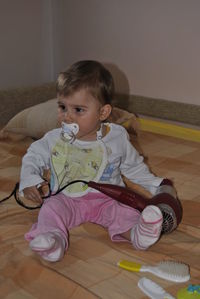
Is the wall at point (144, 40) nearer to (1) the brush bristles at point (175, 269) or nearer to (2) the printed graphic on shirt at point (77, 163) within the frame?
(2) the printed graphic on shirt at point (77, 163)

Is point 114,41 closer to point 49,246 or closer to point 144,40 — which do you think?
point 144,40

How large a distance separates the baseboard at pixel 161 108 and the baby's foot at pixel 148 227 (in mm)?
1392

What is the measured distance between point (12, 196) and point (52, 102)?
789 millimetres

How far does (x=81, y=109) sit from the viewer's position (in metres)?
1.18

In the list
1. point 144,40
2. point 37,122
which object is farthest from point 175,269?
point 144,40

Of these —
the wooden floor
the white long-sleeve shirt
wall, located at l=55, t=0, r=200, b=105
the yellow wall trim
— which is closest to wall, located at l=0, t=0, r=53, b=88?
wall, located at l=55, t=0, r=200, b=105

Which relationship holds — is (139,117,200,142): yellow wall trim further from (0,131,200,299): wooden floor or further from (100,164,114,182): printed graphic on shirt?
(100,164,114,182): printed graphic on shirt

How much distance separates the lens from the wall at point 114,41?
2311 mm

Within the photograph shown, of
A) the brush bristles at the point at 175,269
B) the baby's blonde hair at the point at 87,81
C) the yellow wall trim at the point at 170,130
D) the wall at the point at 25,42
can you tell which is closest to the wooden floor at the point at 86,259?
the brush bristles at the point at 175,269

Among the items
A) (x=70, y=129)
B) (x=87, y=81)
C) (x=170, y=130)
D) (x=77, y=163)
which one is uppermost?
(x=87, y=81)

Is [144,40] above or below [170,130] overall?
above

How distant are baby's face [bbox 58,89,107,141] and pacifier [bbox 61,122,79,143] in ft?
0.04

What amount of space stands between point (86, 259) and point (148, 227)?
169mm

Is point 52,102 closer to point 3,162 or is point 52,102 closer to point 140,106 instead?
point 3,162
